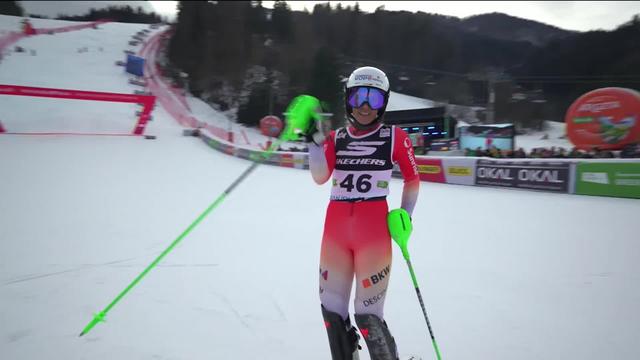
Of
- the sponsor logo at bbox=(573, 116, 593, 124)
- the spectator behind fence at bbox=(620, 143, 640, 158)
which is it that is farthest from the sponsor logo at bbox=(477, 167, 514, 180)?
the sponsor logo at bbox=(573, 116, 593, 124)

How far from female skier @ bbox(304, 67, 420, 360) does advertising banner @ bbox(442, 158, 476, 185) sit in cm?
1142

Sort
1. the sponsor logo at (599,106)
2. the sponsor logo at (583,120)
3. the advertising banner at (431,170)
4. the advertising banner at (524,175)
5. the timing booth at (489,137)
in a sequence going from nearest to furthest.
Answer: the advertising banner at (524,175) < the sponsor logo at (599,106) < the advertising banner at (431,170) < the sponsor logo at (583,120) < the timing booth at (489,137)

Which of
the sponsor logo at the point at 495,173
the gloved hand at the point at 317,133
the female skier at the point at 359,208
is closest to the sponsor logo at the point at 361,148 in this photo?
the female skier at the point at 359,208

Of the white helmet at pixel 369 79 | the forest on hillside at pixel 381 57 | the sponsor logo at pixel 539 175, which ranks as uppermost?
the forest on hillside at pixel 381 57

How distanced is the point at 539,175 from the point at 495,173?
148cm

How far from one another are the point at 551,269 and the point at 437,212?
12.2 ft

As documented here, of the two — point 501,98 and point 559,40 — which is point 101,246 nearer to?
point 501,98

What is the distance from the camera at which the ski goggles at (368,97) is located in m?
2.61

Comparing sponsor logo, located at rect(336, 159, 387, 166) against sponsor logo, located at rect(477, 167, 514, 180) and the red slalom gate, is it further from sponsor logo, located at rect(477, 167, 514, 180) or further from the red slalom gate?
the red slalom gate

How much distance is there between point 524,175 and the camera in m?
11.6

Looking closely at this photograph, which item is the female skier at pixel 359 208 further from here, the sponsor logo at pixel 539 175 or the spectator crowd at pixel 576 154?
the spectator crowd at pixel 576 154

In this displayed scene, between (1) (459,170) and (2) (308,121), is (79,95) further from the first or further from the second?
(2) (308,121)

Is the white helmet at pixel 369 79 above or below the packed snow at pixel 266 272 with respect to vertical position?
above

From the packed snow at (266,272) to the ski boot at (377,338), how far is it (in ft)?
2.97
